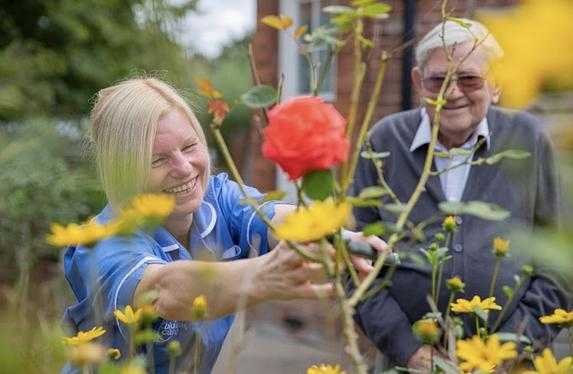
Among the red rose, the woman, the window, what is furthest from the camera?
A: the window

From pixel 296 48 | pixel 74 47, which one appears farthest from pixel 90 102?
pixel 74 47

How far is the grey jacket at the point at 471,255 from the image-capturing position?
234 cm

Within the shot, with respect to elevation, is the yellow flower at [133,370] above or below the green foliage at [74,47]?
above

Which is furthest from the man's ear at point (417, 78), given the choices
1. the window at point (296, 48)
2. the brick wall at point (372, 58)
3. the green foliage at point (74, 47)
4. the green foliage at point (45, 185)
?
the green foliage at point (74, 47)

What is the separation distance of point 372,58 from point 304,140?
4.54 m

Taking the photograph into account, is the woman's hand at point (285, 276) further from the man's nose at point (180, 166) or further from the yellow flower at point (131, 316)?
the man's nose at point (180, 166)

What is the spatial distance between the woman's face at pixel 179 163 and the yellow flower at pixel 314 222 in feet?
2.41

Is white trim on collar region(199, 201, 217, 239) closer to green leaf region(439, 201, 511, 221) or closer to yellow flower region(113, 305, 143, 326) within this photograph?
yellow flower region(113, 305, 143, 326)

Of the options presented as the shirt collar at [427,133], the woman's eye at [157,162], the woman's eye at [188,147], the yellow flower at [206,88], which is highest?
the yellow flower at [206,88]

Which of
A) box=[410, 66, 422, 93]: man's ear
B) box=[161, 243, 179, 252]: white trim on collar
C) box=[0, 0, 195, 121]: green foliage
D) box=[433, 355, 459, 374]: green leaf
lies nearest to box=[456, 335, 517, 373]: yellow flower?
box=[433, 355, 459, 374]: green leaf

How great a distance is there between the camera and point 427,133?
8.38 feet

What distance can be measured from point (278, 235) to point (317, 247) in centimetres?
12

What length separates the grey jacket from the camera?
2.34 meters

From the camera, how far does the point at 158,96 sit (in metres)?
1.89
